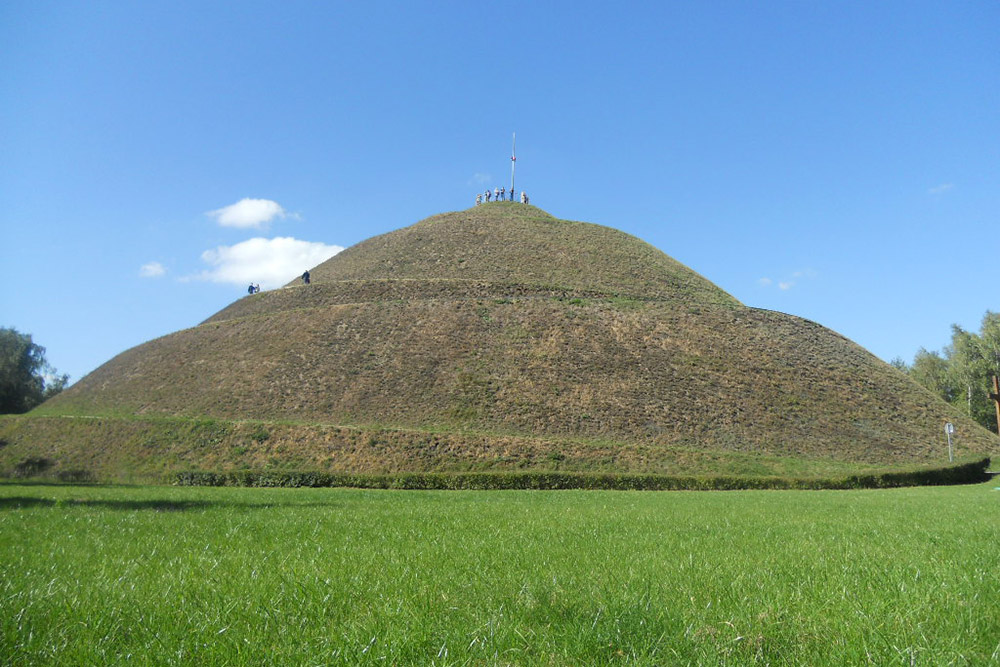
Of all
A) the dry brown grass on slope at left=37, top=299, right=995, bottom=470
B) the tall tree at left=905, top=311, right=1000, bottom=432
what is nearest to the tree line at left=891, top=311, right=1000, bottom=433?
the tall tree at left=905, top=311, right=1000, bottom=432

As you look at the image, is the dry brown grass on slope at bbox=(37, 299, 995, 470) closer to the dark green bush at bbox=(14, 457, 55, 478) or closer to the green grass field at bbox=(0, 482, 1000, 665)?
the dark green bush at bbox=(14, 457, 55, 478)

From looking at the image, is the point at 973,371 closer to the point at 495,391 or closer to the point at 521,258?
the point at 521,258

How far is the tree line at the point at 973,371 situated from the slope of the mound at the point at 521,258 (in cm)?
2722

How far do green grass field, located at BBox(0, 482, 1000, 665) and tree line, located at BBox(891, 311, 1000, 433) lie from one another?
76129 mm

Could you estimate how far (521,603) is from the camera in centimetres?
404

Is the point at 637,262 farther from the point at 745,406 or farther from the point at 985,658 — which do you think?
the point at 985,658

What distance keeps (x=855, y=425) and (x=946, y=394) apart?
4128cm

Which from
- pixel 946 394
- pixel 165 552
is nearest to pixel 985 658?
pixel 165 552

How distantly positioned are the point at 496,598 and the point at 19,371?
265 ft

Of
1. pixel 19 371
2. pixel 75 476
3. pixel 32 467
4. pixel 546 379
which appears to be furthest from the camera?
pixel 19 371

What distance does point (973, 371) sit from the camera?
69500 mm

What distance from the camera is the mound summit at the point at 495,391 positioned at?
37312 mm

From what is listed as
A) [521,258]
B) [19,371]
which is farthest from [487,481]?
[19,371]

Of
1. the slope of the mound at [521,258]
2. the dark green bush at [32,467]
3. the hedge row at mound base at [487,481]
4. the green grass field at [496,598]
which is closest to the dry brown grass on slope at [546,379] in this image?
the dark green bush at [32,467]
